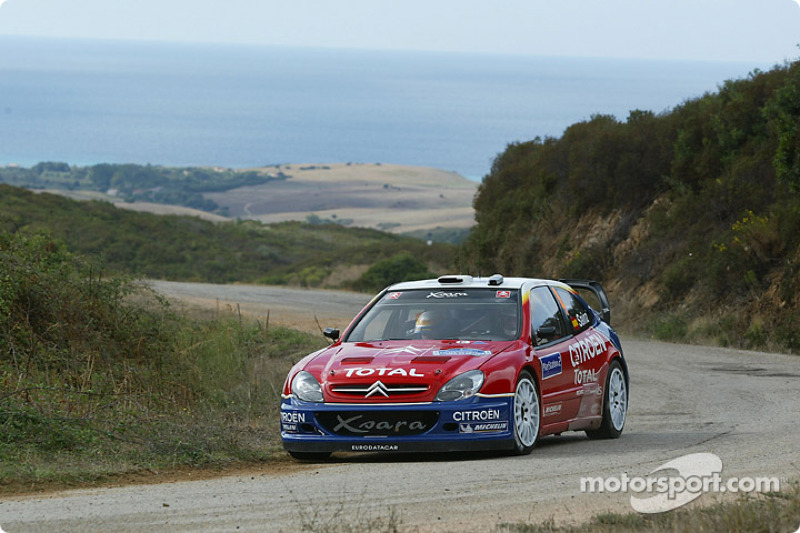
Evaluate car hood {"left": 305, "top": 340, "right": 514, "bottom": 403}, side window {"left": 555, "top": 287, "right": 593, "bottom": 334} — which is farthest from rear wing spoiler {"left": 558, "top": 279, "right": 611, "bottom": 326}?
car hood {"left": 305, "top": 340, "right": 514, "bottom": 403}

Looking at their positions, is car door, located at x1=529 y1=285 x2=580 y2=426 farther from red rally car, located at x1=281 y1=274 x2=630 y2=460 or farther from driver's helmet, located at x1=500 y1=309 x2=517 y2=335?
driver's helmet, located at x1=500 y1=309 x2=517 y2=335

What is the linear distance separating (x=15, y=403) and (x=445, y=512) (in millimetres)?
5481

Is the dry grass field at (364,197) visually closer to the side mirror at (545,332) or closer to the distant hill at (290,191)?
the distant hill at (290,191)

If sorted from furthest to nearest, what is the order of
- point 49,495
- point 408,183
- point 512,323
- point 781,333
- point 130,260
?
point 408,183 → point 130,260 → point 781,333 → point 512,323 → point 49,495

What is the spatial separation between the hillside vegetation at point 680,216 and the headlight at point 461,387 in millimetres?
14045

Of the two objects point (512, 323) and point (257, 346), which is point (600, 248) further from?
point (512, 323)

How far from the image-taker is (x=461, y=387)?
30.8 ft

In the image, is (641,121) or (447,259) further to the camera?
(447,259)

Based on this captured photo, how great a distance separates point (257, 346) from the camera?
1977 cm

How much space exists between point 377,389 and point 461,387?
0.70 m

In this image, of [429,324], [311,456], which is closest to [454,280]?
[429,324]

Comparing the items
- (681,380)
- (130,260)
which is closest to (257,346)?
(681,380)

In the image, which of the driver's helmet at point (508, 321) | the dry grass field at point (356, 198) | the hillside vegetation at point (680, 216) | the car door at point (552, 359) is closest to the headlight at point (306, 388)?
the driver's helmet at point (508, 321)

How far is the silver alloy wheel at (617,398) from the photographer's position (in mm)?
11539
